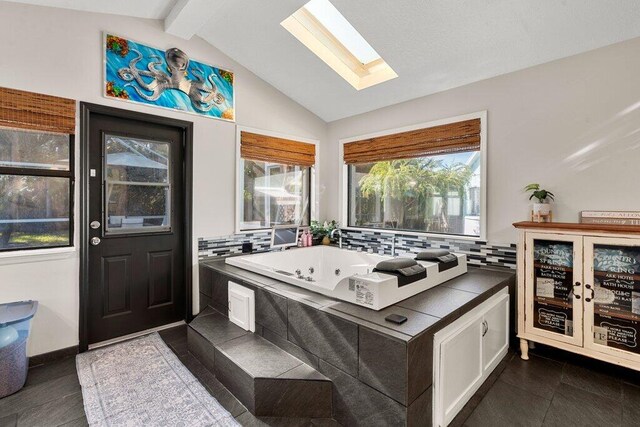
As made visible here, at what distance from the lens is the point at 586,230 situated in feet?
7.06

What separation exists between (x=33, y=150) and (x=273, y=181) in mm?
2196

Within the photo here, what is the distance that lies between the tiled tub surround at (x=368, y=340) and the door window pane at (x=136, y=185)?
4.31ft

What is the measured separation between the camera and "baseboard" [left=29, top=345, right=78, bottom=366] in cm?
240

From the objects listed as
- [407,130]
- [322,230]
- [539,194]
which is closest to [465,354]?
[539,194]

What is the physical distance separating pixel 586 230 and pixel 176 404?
2.92 meters

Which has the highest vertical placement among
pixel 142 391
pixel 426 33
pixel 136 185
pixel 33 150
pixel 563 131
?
pixel 426 33

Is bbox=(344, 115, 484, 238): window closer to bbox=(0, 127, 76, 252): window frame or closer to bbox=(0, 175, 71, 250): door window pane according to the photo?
bbox=(0, 127, 76, 252): window frame

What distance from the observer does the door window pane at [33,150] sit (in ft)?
7.54

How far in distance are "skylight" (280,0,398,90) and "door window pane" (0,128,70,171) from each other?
209cm

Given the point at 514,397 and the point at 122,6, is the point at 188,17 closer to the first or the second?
the point at 122,6

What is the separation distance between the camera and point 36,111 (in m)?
2.34

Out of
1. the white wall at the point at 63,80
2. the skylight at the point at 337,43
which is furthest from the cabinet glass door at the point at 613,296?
the white wall at the point at 63,80

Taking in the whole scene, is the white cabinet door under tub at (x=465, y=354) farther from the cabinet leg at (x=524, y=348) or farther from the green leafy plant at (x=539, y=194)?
the green leafy plant at (x=539, y=194)

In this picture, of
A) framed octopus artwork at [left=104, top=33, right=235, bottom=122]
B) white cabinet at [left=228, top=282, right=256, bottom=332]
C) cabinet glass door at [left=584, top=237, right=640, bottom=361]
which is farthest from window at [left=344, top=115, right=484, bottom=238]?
white cabinet at [left=228, top=282, right=256, bottom=332]
